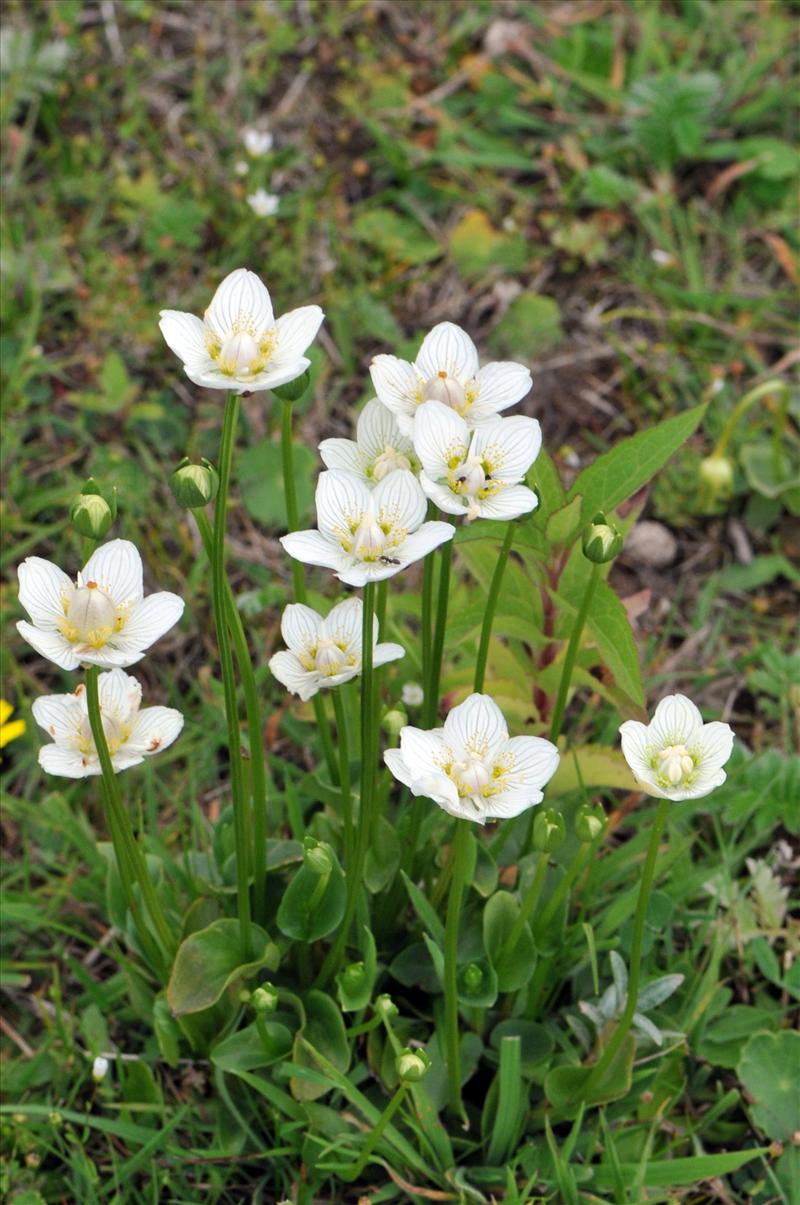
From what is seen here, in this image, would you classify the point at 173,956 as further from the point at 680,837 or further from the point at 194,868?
the point at 680,837

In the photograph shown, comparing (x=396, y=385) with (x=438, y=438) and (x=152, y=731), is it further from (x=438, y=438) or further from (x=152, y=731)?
(x=152, y=731)

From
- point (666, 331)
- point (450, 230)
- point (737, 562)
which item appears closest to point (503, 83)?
point (450, 230)

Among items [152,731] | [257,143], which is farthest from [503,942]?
[257,143]

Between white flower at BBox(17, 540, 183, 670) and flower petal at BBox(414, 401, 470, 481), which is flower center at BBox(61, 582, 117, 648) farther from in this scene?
flower petal at BBox(414, 401, 470, 481)

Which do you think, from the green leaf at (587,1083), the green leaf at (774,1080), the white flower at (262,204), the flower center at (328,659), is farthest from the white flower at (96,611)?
the white flower at (262,204)

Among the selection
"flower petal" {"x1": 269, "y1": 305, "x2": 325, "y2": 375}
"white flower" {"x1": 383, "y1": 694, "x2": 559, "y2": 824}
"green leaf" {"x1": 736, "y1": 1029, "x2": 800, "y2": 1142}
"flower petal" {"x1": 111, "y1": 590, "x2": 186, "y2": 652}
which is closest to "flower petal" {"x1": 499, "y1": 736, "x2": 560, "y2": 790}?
"white flower" {"x1": 383, "y1": 694, "x2": 559, "y2": 824}

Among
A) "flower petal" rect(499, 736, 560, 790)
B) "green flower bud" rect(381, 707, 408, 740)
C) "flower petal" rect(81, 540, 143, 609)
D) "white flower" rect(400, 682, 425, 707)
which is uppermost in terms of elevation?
"flower petal" rect(81, 540, 143, 609)
